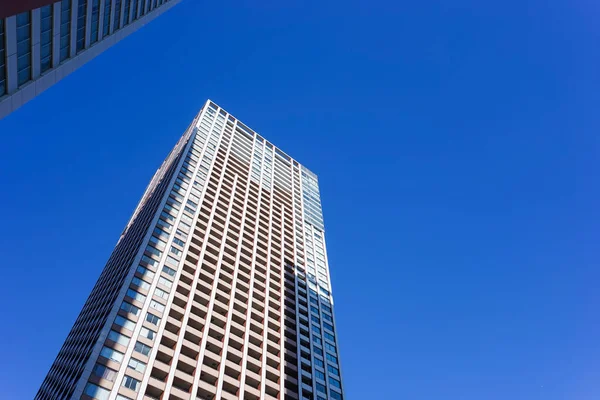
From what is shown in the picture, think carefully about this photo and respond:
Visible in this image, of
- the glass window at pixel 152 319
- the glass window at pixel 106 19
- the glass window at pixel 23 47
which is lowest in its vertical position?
the glass window at pixel 23 47

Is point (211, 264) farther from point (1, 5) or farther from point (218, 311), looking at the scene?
point (1, 5)

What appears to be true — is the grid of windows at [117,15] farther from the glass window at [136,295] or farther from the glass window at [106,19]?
the glass window at [136,295]

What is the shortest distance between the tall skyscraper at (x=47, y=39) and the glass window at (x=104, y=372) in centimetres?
2955

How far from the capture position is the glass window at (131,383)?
46281mm

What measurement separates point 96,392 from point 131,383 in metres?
3.64

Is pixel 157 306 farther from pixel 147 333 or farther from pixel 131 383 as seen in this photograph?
pixel 131 383

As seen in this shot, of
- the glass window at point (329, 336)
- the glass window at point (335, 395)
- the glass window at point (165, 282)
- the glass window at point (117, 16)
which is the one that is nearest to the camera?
the glass window at point (117, 16)

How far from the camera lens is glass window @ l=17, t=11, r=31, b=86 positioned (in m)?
28.1

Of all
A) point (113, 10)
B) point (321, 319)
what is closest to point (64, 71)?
point (113, 10)

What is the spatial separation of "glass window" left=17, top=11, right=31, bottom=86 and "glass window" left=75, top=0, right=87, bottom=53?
24.6 feet

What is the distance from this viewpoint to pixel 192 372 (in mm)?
52625

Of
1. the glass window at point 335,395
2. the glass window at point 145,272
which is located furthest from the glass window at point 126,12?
the glass window at point 335,395

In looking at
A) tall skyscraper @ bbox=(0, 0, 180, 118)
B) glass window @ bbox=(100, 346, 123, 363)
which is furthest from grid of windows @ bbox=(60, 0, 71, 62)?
glass window @ bbox=(100, 346, 123, 363)

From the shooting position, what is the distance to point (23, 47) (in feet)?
96.5
